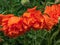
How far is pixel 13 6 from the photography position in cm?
148

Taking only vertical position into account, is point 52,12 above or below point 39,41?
above

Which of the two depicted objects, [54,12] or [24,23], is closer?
[24,23]

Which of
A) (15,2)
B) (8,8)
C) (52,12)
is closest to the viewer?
(52,12)

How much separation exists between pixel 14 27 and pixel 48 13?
0.18 meters

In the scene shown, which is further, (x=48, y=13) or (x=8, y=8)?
(x=8, y=8)

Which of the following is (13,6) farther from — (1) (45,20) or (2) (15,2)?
(1) (45,20)

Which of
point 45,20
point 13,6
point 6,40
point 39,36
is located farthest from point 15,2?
point 45,20

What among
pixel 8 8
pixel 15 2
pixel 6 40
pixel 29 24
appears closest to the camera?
pixel 29 24

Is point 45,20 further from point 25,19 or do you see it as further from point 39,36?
point 39,36

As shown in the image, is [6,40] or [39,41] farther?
[6,40]

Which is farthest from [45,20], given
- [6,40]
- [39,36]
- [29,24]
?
[6,40]

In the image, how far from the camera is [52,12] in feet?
3.49

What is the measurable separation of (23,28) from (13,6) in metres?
0.54

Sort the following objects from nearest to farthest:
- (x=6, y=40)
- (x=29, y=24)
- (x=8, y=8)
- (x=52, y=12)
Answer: (x=29, y=24) < (x=52, y=12) < (x=6, y=40) < (x=8, y=8)
